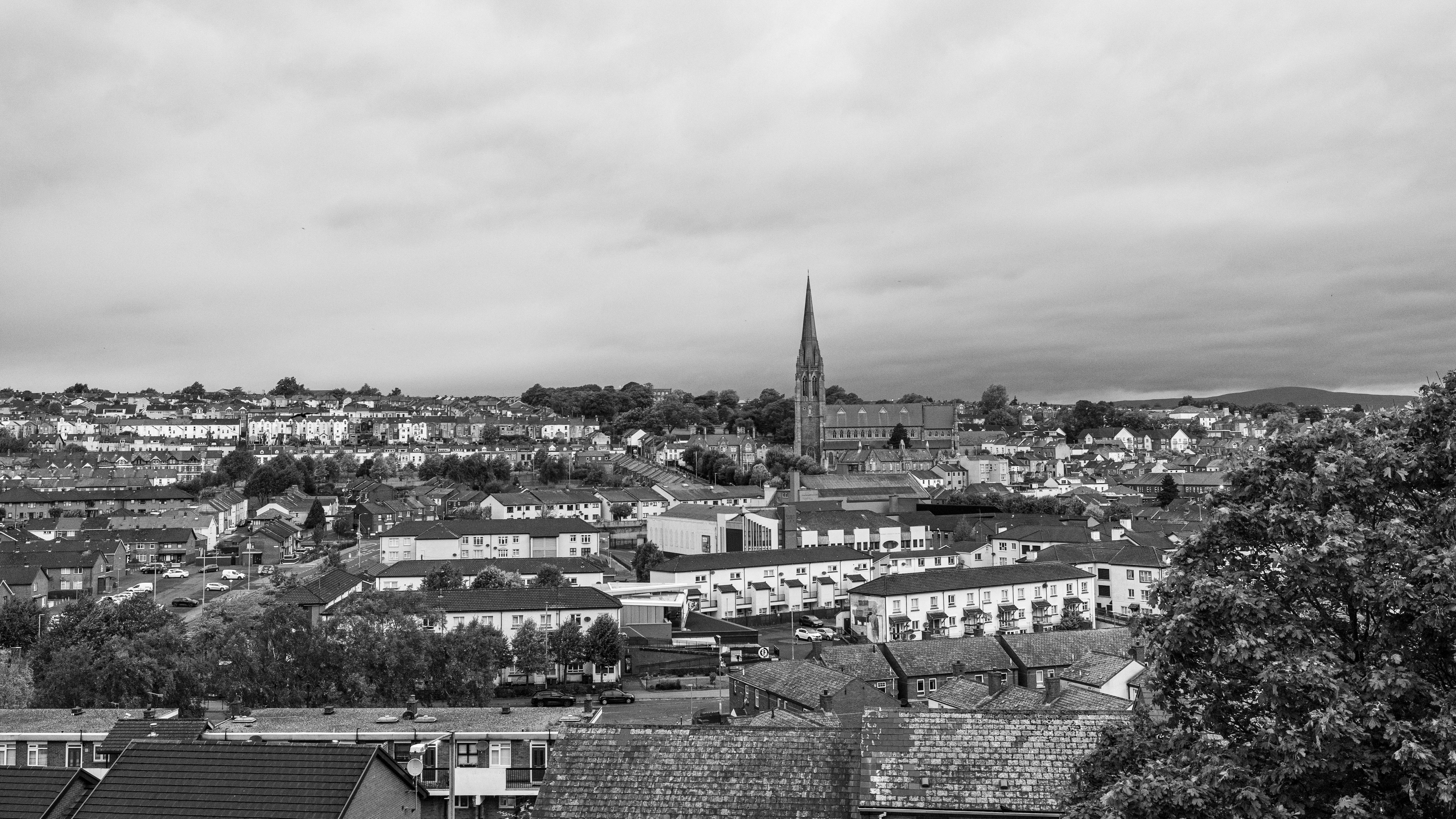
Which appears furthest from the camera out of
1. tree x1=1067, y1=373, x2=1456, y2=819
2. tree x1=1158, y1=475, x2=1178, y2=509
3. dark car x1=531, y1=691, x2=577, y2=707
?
tree x1=1158, y1=475, x2=1178, y2=509

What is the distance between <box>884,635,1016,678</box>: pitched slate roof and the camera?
28125 millimetres

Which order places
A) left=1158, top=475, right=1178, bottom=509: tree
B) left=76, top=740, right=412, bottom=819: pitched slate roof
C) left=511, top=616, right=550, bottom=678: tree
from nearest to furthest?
left=76, top=740, right=412, bottom=819: pitched slate roof → left=511, top=616, right=550, bottom=678: tree → left=1158, top=475, right=1178, bottom=509: tree

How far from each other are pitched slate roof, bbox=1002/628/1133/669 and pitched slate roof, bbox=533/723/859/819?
17946 millimetres

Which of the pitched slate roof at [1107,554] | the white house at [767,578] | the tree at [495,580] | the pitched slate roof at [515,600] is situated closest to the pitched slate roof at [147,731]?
the pitched slate roof at [515,600]

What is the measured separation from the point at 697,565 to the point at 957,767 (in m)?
38.1

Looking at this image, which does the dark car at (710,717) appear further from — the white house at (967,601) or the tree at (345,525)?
the tree at (345,525)

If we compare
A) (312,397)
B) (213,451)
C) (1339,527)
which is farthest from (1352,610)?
(312,397)

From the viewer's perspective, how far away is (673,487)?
275ft

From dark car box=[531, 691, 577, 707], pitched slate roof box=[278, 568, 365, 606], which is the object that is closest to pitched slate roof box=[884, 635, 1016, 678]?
dark car box=[531, 691, 577, 707]

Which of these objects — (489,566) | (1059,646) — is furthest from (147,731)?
(489,566)

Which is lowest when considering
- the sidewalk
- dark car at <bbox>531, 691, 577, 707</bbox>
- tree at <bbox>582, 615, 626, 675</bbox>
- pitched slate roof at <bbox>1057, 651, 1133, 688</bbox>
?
the sidewalk

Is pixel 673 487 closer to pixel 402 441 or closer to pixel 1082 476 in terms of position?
pixel 1082 476

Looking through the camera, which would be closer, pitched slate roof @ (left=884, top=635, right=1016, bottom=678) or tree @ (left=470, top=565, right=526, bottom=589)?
pitched slate roof @ (left=884, top=635, right=1016, bottom=678)

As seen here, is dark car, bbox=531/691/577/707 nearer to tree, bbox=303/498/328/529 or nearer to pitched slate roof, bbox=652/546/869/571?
pitched slate roof, bbox=652/546/869/571
